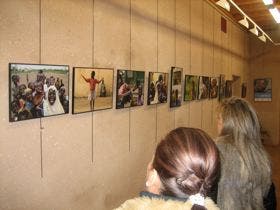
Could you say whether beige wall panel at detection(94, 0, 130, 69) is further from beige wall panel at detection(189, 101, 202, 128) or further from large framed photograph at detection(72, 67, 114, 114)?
beige wall panel at detection(189, 101, 202, 128)

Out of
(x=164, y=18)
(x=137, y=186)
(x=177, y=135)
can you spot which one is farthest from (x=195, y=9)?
(x=177, y=135)

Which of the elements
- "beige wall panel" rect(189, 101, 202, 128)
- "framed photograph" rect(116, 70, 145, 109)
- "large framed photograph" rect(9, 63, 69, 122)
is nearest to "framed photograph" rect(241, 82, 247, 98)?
"beige wall panel" rect(189, 101, 202, 128)

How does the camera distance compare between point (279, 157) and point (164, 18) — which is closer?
point (164, 18)

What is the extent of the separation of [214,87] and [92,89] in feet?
17.3

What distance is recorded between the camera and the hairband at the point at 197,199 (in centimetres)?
137

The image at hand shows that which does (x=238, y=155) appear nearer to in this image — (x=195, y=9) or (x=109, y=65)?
(x=109, y=65)

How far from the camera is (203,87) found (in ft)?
24.1

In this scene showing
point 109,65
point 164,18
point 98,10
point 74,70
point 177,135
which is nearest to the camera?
point 177,135

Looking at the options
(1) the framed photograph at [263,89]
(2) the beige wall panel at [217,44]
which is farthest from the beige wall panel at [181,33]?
(1) the framed photograph at [263,89]

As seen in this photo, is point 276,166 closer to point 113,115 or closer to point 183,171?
point 113,115

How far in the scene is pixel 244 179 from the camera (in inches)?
92.4

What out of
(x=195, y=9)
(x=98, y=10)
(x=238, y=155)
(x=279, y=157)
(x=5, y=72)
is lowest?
(x=279, y=157)

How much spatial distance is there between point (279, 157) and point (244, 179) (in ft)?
29.5

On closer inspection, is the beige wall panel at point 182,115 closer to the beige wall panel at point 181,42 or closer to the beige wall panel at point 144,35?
the beige wall panel at point 181,42
